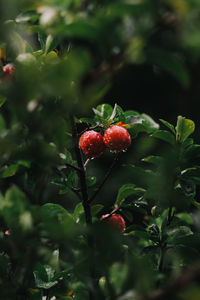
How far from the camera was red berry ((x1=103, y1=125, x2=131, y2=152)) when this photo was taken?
0.89m

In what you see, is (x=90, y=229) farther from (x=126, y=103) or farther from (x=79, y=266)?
(x=126, y=103)

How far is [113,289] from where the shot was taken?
0.56m

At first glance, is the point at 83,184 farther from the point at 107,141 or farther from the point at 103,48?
the point at 103,48

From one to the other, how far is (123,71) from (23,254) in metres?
0.32

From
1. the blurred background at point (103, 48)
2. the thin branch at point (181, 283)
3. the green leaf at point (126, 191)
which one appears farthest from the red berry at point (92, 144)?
the thin branch at point (181, 283)

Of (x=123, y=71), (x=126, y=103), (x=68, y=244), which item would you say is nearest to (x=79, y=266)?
(x=68, y=244)

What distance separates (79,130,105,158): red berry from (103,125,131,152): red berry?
4cm

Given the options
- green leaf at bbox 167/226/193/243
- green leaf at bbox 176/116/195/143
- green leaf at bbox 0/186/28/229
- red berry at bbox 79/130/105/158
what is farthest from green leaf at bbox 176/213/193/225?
green leaf at bbox 0/186/28/229

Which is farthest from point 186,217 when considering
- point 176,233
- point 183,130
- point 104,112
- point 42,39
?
point 42,39

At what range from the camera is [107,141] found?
3.13 feet

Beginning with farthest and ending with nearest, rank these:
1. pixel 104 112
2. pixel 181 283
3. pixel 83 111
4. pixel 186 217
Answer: pixel 104 112 < pixel 186 217 < pixel 83 111 < pixel 181 283

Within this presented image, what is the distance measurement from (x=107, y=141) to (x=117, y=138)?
0.07m

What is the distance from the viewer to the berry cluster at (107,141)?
0.90 m

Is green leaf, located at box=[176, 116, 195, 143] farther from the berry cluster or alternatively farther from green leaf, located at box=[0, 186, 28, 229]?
green leaf, located at box=[0, 186, 28, 229]
